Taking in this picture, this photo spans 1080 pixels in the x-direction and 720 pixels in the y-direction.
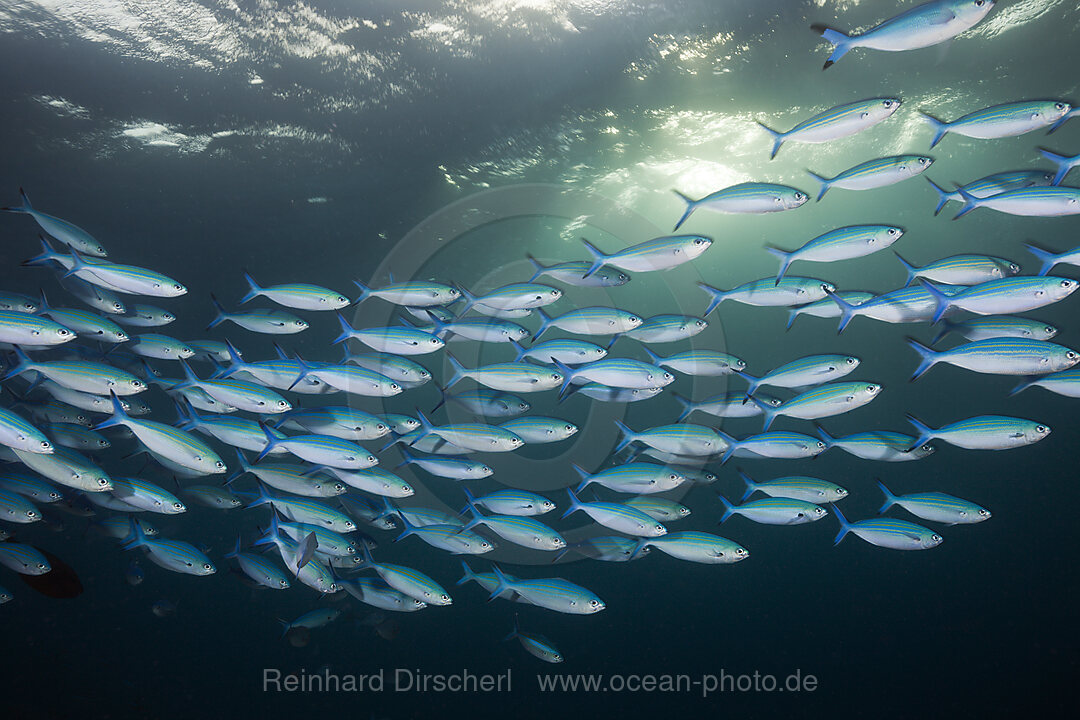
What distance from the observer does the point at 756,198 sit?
4234 millimetres

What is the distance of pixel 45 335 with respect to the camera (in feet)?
12.6

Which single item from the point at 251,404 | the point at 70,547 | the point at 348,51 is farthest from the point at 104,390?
the point at 70,547

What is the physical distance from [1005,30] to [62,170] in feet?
68.7

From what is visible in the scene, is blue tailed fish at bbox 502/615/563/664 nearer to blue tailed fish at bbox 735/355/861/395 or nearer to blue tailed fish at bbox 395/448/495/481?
blue tailed fish at bbox 395/448/495/481

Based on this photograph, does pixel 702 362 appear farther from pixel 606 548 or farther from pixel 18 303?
pixel 18 303

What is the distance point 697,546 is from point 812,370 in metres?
2.27

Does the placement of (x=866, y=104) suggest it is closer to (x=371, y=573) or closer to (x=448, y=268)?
(x=371, y=573)

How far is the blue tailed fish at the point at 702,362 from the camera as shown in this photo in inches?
210

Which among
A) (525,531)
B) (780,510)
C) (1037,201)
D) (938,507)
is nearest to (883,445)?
(938,507)

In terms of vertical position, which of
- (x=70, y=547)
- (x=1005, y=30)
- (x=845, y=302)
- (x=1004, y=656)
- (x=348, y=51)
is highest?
(x=1005, y=30)

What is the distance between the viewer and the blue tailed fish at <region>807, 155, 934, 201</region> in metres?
3.86

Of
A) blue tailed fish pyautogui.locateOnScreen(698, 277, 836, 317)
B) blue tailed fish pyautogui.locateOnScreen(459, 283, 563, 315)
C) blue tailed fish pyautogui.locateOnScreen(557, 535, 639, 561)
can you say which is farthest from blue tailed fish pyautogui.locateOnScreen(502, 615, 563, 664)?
blue tailed fish pyautogui.locateOnScreen(698, 277, 836, 317)

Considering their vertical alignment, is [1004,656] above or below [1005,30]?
below
